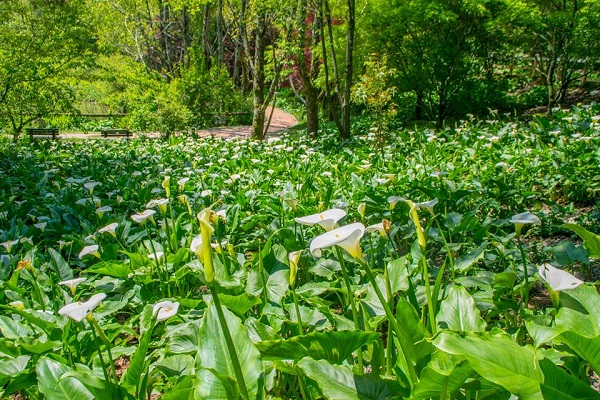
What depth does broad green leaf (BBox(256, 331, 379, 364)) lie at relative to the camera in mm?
1175

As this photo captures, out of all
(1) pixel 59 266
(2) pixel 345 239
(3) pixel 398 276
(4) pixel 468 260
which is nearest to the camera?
(2) pixel 345 239

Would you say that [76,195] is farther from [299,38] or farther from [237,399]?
[299,38]

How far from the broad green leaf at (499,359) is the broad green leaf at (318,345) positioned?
0.24m

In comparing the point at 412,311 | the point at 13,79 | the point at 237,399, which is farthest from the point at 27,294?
the point at 13,79

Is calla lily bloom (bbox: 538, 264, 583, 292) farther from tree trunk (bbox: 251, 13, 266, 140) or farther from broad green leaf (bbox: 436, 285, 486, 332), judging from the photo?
tree trunk (bbox: 251, 13, 266, 140)

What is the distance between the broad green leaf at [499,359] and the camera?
94cm

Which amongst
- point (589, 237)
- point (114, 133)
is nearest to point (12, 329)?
point (589, 237)

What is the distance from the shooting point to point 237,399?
118 cm

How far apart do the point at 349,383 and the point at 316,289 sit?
858mm

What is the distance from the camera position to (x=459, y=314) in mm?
1537

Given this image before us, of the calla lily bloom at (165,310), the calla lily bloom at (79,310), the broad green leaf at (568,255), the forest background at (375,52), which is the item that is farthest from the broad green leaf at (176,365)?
the forest background at (375,52)

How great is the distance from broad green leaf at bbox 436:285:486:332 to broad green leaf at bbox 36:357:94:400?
1.10 meters

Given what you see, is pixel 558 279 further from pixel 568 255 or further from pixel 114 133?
pixel 114 133

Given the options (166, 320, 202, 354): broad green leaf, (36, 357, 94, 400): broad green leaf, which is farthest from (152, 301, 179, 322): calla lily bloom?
(36, 357, 94, 400): broad green leaf
